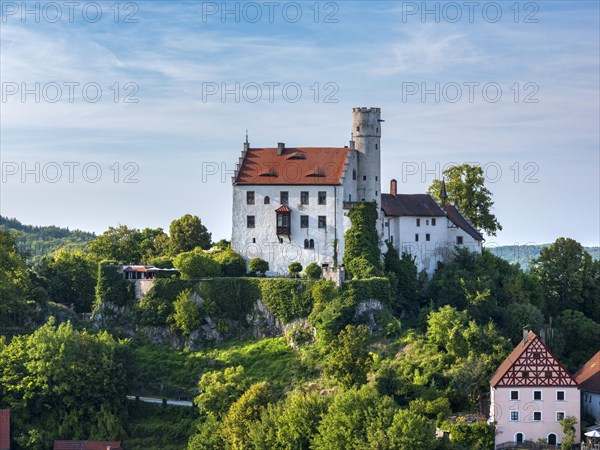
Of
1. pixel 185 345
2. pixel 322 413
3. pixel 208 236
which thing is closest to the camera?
pixel 322 413

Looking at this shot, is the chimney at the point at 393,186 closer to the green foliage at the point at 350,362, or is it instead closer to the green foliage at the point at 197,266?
the green foliage at the point at 197,266

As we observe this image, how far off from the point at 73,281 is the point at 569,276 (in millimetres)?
35928

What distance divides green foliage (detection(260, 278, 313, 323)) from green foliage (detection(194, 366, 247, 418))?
7.20m

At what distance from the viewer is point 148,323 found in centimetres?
8525

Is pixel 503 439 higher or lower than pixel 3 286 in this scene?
lower

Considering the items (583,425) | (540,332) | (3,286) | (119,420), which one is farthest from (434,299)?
(3,286)

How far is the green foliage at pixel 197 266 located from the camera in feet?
279

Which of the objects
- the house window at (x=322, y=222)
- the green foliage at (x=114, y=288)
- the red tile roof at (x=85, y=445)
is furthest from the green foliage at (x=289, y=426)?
the green foliage at (x=114, y=288)

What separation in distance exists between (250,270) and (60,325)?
1348cm

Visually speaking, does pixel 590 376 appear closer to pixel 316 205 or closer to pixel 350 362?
pixel 350 362

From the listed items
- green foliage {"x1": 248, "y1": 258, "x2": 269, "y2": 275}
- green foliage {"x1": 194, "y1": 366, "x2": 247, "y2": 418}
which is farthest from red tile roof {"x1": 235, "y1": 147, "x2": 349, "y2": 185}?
green foliage {"x1": 194, "y1": 366, "x2": 247, "y2": 418}

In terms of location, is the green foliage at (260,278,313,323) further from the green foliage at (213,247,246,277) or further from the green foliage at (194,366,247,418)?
the green foliage at (194,366,247,418)

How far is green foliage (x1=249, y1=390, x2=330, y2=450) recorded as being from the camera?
69000 mm

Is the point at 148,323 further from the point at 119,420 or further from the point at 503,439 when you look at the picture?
the point at 503,439
